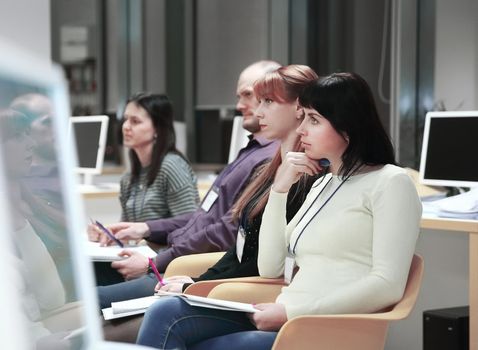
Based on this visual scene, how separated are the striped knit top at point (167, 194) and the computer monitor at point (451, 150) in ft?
3.48

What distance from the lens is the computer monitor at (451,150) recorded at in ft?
11.1

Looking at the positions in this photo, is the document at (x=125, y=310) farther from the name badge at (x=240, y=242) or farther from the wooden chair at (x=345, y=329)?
the wooden chair at (x=345, y=329)

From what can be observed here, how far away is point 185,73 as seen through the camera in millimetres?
7441

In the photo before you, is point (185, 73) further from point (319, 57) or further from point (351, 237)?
point (351, 237)

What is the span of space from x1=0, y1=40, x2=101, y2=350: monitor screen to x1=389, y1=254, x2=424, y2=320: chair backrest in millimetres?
1181

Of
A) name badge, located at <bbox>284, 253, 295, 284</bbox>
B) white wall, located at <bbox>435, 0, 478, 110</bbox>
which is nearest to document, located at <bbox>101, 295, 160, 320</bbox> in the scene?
name badge, located at <bbox>284, 253, 295, 284</bbox>

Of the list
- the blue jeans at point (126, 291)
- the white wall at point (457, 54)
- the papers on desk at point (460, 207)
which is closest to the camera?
the blue jeans at point (126, 291)

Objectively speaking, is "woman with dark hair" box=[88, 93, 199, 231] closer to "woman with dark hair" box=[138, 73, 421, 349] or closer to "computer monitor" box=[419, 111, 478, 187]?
"computer monitor" box=[419, 111, 478, 187]

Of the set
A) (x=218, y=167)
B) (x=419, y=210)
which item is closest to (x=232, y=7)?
(x=218, y=167)

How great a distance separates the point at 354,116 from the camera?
81.8 inches

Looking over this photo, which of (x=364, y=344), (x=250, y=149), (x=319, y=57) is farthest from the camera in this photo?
(x=319, y=57)

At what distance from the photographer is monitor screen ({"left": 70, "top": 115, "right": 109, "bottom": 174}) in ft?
16.3

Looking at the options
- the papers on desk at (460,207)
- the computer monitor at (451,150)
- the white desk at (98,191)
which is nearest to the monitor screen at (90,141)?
the white desk at (98,191)

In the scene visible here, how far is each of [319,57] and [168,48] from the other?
4.73 feet
